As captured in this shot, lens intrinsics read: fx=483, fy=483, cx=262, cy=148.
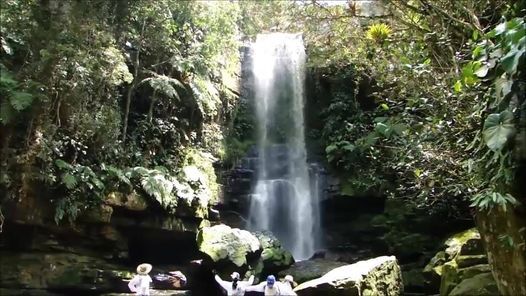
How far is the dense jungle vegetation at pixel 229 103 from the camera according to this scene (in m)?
4.42

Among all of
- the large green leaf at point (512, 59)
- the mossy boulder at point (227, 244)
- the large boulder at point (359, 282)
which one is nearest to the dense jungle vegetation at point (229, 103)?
the large green leaf at point (512, 59)

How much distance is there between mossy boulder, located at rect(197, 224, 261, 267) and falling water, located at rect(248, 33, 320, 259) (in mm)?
3637

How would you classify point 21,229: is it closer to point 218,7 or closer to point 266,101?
point 218,7

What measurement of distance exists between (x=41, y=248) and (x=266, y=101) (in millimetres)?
9690

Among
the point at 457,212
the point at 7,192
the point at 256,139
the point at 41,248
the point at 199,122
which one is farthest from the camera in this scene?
the point at 256,139

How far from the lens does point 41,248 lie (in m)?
9.25

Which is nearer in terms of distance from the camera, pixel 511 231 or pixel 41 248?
pixel 511 231

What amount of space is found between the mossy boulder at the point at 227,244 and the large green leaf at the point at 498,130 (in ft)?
23.0

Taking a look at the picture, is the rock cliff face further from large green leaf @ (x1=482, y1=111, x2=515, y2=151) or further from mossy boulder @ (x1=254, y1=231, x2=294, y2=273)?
large green leaf @ (x1=482, y1=111, x2=515, y2=151)

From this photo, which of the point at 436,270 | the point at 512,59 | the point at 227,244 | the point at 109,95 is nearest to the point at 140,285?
the point at 227,244

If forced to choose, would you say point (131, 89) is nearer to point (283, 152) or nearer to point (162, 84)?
point (162, 84)

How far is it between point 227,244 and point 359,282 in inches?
145

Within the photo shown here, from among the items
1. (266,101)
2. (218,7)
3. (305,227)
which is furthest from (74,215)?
(266,101)

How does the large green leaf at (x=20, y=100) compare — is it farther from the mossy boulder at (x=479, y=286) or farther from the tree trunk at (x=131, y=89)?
the mossy boulder at (x=479, y=286)
